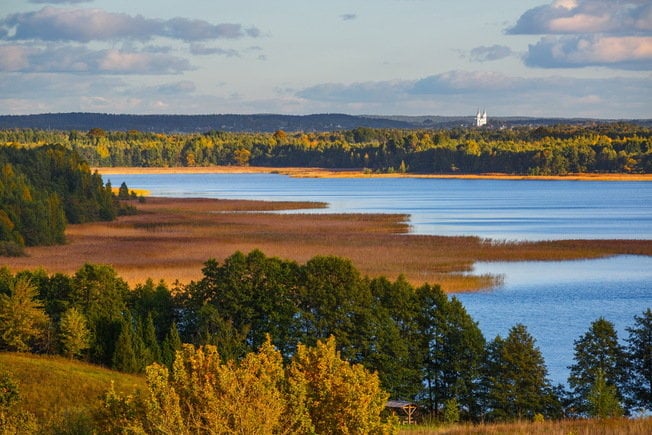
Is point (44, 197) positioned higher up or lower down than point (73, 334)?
higher up

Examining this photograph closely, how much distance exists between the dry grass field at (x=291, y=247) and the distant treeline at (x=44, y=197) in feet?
5.77

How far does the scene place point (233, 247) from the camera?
66062mm

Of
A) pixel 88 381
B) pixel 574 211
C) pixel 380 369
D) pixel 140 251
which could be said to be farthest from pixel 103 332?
pixel 574 211

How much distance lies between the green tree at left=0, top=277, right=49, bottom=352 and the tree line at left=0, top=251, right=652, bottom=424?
4cm

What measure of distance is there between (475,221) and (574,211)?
18050 mm

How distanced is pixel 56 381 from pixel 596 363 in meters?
15.0

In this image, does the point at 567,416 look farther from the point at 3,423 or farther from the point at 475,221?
the point at 475,221

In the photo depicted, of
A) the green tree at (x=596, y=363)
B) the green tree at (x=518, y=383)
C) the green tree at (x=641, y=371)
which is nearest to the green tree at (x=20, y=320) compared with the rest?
the green tree at (x=518, y=383)

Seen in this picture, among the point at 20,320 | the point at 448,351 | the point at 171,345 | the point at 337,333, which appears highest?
the point at 20,320

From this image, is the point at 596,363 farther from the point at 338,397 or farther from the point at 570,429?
the point at 338,397

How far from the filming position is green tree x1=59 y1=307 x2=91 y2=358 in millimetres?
35875

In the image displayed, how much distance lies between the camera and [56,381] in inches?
1275

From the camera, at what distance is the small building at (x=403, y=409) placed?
101 ft

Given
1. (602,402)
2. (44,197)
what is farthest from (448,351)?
(44,197)
